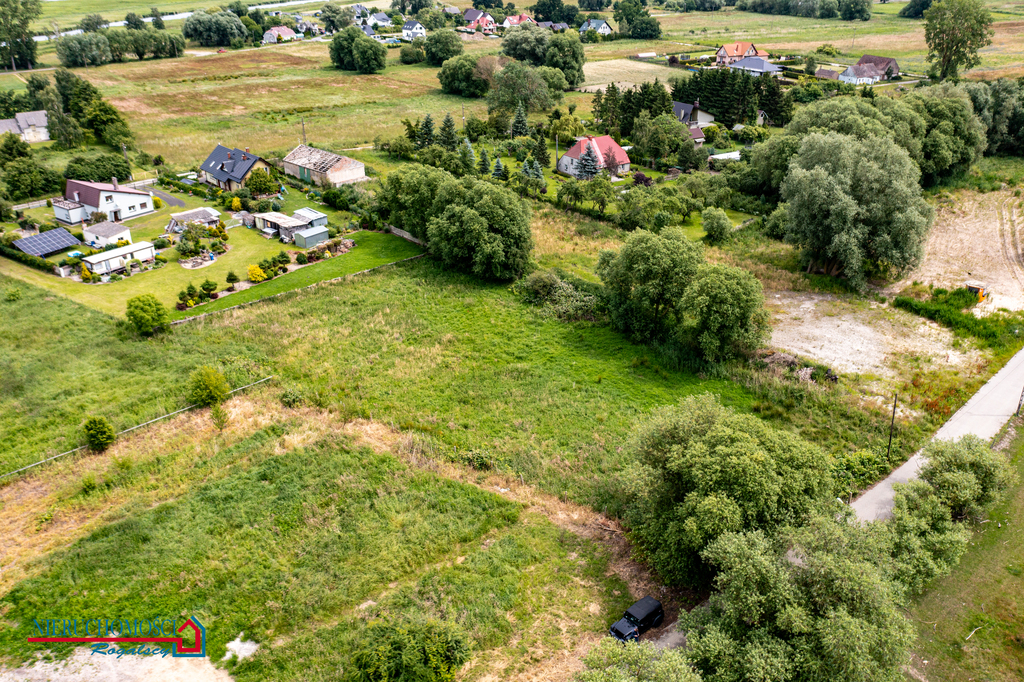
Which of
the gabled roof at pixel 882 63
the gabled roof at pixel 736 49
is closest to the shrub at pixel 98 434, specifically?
the gabled roof at pixel 882 63

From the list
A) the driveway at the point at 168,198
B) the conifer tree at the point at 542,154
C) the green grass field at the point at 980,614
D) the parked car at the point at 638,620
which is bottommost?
the green grass field at the point at 980,614

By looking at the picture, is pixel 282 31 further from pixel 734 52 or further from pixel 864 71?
pixel 864 71

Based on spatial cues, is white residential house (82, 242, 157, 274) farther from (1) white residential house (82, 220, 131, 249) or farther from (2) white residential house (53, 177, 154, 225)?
(2) white residential house (53, 177, 154, 225)

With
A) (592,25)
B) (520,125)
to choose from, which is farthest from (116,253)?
(592,25)

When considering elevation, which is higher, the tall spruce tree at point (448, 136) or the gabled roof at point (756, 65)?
the gabled roof at point (756, 65)

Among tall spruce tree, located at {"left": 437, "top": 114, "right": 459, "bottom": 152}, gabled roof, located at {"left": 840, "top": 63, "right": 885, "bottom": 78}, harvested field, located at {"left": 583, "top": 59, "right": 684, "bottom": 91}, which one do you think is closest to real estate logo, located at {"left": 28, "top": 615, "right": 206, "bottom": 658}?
tall spruce tree, located at {"left": 437, "top": 114, "right": 459, "bottom": 152}

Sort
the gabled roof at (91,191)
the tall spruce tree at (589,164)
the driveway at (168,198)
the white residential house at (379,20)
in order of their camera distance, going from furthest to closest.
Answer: the white residential house at (379,20)
the tall spruce tree at (589,164)
the driveway at (168,198)
the gabled roof at (91,191)

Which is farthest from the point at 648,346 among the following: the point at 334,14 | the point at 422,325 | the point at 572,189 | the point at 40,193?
the point at 334,14

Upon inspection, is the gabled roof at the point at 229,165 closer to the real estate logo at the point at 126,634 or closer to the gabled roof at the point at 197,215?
the gabled roof at the point at 197,215
